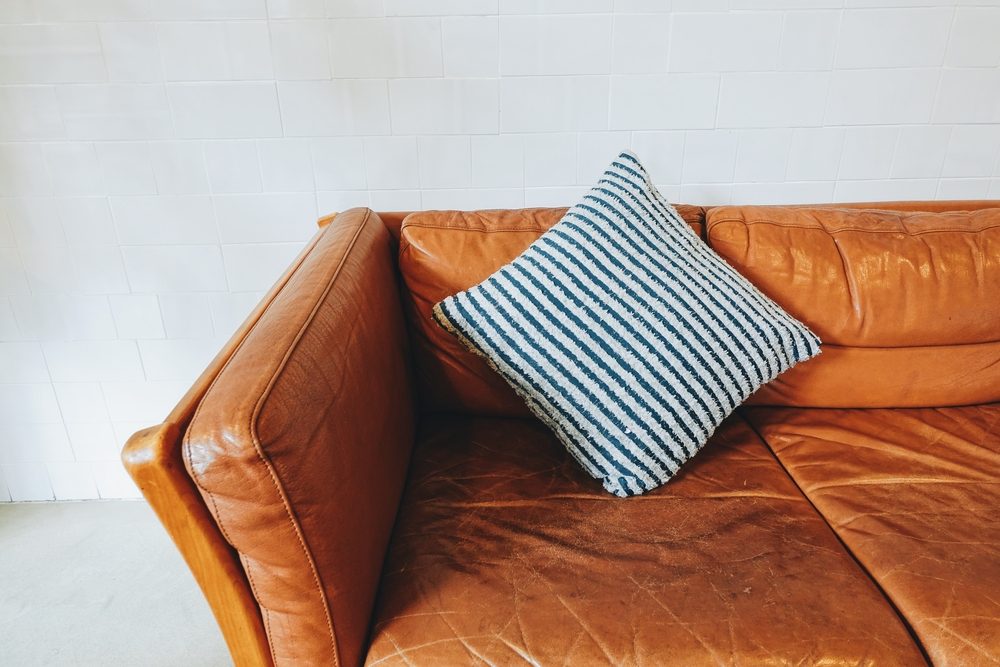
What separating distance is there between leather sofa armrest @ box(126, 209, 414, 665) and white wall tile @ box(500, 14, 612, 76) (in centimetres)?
84

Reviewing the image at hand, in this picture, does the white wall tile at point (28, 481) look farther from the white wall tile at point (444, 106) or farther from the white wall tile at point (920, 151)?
the white wall tile at point (920, 151)

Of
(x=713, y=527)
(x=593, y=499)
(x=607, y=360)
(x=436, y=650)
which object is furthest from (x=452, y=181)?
(x=436, y=650)

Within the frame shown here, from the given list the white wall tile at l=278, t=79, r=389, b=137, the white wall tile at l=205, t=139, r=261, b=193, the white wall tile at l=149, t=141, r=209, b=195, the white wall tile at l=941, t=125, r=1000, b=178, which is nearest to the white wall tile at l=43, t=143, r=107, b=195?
the white wall tile at l=149, t=141, r=209, b=195

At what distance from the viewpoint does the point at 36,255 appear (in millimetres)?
1738

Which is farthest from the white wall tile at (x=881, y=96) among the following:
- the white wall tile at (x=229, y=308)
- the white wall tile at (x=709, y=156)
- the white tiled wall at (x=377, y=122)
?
the white wall tile at (x=229, y=308)

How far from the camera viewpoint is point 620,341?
1.14 metres

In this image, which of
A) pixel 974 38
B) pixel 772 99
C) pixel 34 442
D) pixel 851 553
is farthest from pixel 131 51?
pixel 974 38

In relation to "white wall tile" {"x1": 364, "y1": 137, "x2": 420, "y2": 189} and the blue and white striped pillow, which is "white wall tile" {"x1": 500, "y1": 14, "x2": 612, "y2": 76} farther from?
the blue and white striped pillow

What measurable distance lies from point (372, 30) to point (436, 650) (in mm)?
1387

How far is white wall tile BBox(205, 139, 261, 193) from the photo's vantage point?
1.66m

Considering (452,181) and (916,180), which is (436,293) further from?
(916,180)

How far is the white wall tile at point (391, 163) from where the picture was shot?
168cm

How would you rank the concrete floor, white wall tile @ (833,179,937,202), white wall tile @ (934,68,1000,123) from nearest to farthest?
1. the concrete floor
2. white wall tile @ (934,68,1000,123)
3. white wall tile @ (833,179,937,202)

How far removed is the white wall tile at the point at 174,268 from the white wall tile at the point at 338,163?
36 centimetres
